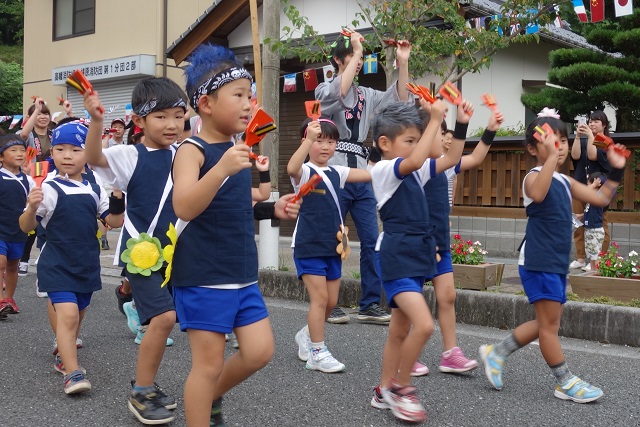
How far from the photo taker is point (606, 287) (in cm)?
671

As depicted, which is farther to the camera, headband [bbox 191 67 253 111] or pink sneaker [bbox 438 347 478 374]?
pink sneaker [bbox 438 347 478 374]

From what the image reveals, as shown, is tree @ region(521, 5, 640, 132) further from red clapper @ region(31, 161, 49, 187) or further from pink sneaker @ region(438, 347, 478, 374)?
red clapper @ region(31, 161, 49, 187)

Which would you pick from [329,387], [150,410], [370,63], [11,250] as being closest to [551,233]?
[329,387]

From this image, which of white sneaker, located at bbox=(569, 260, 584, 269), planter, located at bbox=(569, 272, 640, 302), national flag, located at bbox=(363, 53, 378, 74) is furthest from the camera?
national flag, located at bbox=(363, 53, 378, 74)

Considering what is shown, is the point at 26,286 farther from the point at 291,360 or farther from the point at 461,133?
the point at 461,133

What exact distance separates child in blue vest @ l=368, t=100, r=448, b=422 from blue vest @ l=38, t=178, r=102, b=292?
1843mm

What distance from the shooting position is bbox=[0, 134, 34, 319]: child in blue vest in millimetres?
7336

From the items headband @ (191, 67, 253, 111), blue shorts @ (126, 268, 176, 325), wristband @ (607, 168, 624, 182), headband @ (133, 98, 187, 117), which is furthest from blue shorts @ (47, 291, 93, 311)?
wristband @ (607, 168, 624, 182)

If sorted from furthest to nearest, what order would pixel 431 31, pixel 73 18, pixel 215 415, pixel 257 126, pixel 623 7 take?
pixel 73 18 < pixel 623 7 < pixel 431 31 < pixel 215 415 < pixel 257 126

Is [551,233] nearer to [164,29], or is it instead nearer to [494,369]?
[494,369]

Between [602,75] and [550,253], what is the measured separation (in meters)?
7.64

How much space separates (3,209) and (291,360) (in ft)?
11.4

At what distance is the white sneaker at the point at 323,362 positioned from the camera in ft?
16.7

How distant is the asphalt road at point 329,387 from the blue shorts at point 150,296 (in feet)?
1.76
